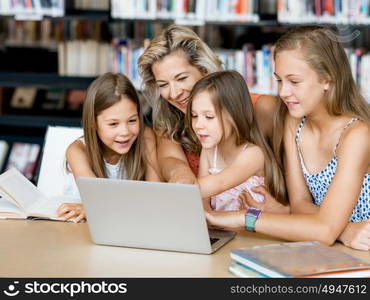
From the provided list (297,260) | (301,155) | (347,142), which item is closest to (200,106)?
(301,155)

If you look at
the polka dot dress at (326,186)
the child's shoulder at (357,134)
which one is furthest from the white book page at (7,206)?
the child's shoulder at (357,134)

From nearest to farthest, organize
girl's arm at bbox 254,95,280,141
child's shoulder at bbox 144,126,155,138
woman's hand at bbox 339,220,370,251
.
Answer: woman's hand at bbox 339,220,370,251 → girl's arm at bbox 254,95,280,141 → child's shoulder at bbox 144,126,155,138

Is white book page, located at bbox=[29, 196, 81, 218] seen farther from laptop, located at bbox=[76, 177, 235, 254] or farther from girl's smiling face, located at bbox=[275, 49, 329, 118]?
girl's smiling face, located at bbox=[275, 49, 329, 118]

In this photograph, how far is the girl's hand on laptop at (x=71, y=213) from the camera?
215 centimetres

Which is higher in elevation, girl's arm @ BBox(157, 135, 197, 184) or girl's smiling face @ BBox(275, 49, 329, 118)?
girl's smiling face @ BBox(275, 49, 329, 118)

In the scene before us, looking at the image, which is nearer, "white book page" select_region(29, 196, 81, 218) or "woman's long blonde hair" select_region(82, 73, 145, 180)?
"white book page" select_region(29, 196, 81, 218)

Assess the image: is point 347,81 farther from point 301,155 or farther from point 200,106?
point 200,106

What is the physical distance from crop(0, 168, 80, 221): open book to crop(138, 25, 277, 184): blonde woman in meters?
0.38

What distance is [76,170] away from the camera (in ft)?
7.70

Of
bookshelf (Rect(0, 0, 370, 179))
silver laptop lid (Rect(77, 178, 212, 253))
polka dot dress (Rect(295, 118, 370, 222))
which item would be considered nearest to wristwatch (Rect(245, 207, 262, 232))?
silver laptop lid (Rect(77, 178, 212, 253))

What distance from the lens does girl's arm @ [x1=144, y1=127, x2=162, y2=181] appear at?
243cm

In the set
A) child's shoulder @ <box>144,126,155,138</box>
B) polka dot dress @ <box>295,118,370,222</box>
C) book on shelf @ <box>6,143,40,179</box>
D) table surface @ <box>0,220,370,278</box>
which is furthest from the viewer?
book on shelf @ <box>6,143,40,179</box>

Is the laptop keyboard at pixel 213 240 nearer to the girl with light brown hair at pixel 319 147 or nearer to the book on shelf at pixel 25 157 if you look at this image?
the girl with light brown hair at pixel 319 147

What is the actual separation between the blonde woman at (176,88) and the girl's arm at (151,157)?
0.07 ft
